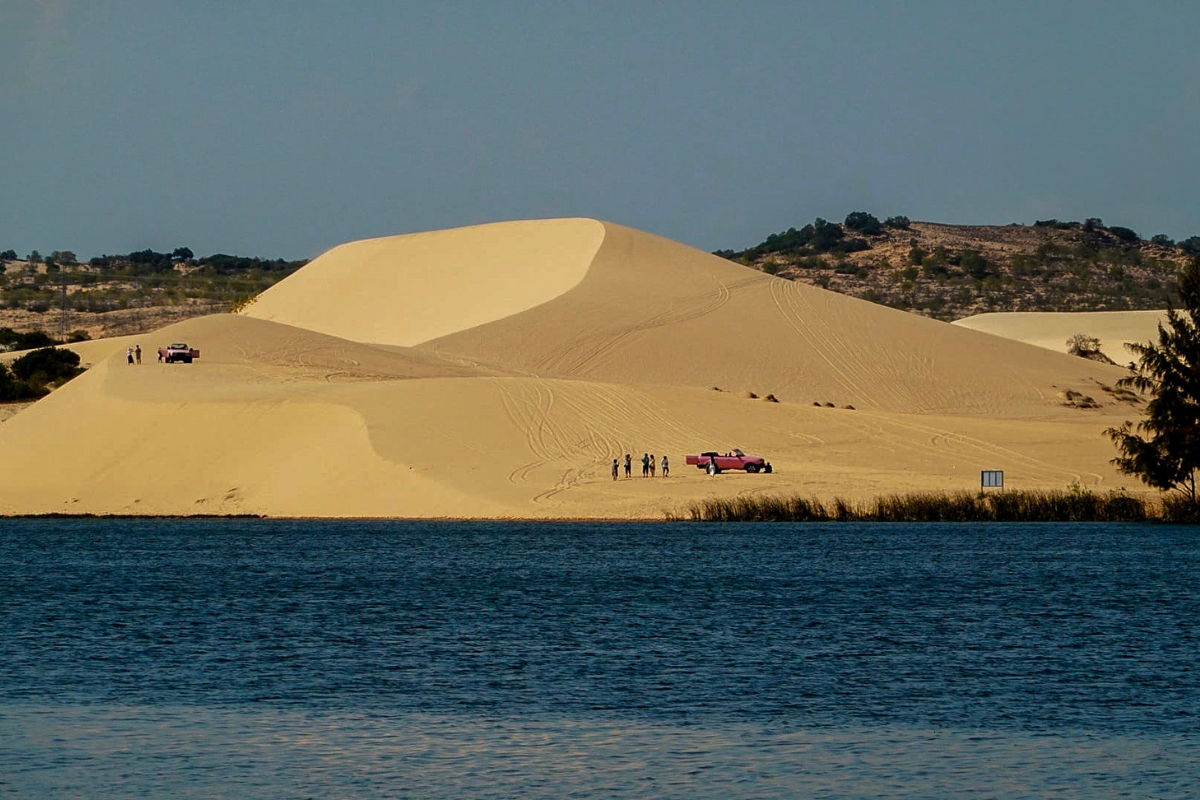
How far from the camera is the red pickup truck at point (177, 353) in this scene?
255 feet

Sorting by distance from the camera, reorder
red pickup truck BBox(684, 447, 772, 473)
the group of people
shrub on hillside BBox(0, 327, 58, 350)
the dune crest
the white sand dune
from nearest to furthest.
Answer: the group of people, the white sand dune, red pickup truck BBox(684, 447, 772, 473), the dune crest, shrub on hillside BBox(0, 327, 58, 350)

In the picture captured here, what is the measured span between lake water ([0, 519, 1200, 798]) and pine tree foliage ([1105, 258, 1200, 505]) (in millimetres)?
5035

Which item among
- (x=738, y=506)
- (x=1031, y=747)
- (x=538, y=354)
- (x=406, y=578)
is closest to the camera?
(x=1031, y=747)

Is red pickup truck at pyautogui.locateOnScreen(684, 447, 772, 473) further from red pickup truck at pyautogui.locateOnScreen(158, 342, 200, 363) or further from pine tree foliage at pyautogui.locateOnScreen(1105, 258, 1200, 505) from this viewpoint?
red pickup truck at pyautogui.locateOnScreen(158, 342, 200, 363)

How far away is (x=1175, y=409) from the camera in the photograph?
5200cm

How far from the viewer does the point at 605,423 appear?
65938 millimetres

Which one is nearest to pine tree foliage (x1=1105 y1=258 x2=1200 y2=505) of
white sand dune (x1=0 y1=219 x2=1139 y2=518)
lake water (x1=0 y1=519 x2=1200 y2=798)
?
lake water (x1=0 y1=519 x2=1200 y2=798)

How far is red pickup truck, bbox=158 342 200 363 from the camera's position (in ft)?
255

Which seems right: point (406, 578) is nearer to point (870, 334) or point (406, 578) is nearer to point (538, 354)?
point (538, 354)

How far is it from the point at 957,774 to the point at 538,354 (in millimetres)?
72079

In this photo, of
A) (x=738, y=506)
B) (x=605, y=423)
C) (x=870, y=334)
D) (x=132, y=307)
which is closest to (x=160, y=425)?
(x=605, y=423)

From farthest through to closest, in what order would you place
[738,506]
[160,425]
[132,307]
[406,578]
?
[132,307] < [160,425] < [738,506] < [406,578]

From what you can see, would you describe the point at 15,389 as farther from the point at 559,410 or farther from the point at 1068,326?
the point at 1068,326

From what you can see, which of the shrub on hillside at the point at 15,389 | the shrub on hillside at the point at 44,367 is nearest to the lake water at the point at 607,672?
the shrub on hillside at the point at 15,389
